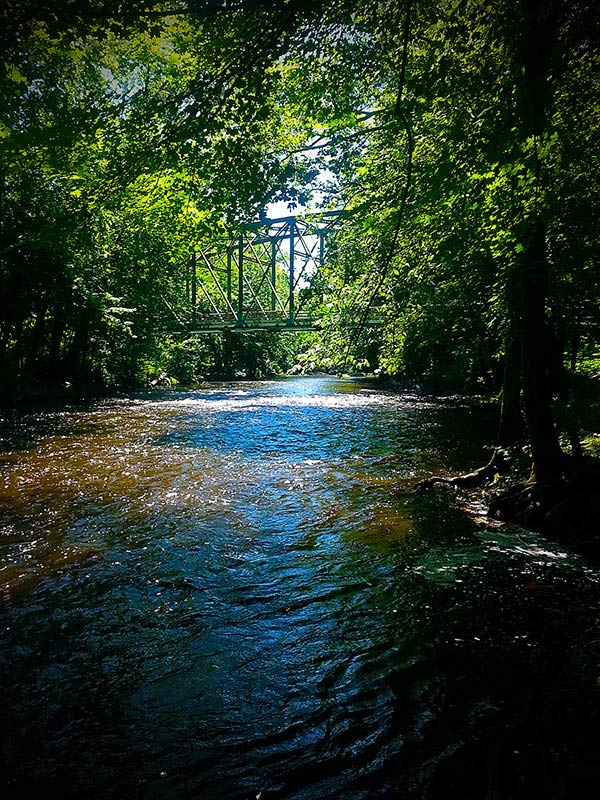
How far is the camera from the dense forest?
4629 millimetres

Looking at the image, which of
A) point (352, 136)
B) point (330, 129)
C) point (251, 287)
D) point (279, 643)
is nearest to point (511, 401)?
point (352, 136)

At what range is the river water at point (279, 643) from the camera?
138 inches

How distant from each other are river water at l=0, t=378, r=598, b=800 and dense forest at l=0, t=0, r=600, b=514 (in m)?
3.07

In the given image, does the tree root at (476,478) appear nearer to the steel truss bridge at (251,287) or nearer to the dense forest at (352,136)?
the dense forest at (352,136)

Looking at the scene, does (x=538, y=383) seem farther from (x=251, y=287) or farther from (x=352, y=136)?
(x=251, y=287)

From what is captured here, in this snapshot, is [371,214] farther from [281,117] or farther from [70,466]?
[70,466]

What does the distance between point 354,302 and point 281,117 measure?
10.8 ft

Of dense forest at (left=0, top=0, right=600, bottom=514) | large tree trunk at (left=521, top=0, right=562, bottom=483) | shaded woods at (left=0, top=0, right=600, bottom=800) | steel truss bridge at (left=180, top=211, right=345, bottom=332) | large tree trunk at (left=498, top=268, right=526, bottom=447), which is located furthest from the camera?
steel truss bridge at (left=180, top=211, right=345, bottom=332)

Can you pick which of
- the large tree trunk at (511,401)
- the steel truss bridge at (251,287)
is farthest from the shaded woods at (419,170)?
the steel truss bridge at (251,287)

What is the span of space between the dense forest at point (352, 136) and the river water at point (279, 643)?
307 cm

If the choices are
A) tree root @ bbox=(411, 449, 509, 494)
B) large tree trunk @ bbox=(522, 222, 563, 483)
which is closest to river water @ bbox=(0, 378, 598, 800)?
tree root @ bbox=(411, 449, 509, 494)

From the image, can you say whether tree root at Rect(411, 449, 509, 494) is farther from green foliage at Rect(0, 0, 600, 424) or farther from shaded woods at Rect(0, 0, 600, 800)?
green foliage at Rect(0, 0, 600, 424)

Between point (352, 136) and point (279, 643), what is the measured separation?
30.8ft

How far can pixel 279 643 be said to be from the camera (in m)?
5.15
